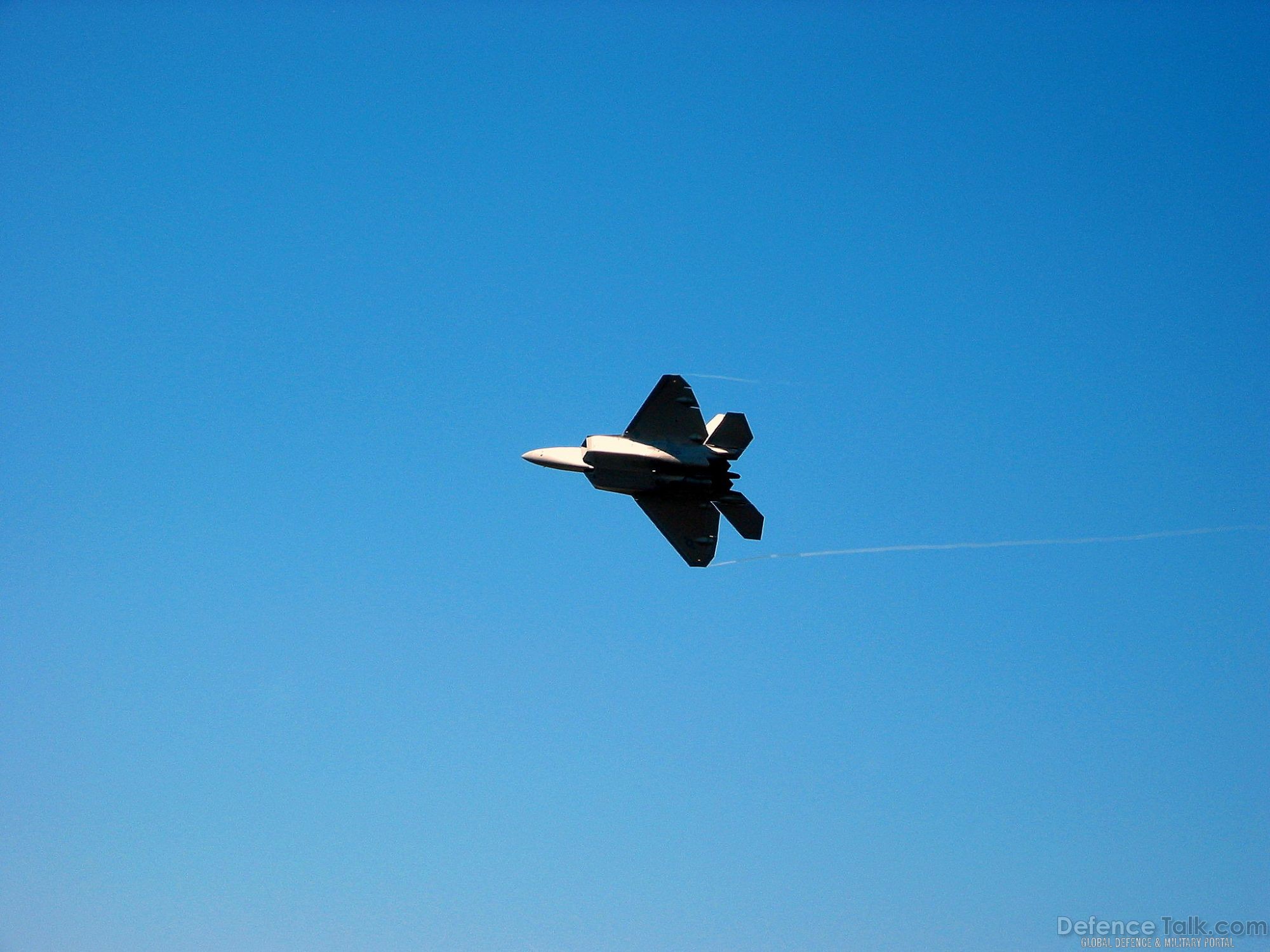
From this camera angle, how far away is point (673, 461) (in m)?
110

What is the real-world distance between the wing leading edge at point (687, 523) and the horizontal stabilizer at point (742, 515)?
67 centimetres

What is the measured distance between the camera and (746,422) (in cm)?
11062

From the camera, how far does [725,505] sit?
111 m

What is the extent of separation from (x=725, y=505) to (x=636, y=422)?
5.43m

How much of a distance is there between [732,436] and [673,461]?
2.95m

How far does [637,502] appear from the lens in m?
111

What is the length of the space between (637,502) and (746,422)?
6045 millimetres

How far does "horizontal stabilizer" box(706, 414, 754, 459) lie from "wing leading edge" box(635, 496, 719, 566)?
2.58m

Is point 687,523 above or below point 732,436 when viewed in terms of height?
below

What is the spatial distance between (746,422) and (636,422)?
16.0 ft

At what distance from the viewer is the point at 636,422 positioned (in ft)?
362

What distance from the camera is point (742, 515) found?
110688mm

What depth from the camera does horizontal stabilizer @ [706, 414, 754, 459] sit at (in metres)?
111

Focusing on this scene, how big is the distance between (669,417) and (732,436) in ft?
9.56
